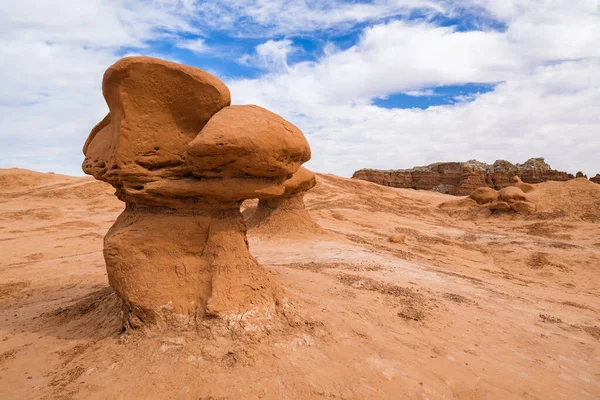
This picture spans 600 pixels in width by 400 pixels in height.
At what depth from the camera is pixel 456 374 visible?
3379 mm

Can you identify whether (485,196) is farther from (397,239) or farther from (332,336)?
(332,336)

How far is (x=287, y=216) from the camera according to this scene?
32.1 feet

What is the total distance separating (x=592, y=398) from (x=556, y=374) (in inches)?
14.3

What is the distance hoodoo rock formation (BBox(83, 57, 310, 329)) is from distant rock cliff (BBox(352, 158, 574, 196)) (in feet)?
109

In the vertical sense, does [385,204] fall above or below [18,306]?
above

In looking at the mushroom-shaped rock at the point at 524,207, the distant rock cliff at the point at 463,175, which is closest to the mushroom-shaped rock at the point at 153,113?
the mushroom-shaped rock at the point at 524,207

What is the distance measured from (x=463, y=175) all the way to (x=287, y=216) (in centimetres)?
2948

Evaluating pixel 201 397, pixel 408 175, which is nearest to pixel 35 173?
pixel 201 397

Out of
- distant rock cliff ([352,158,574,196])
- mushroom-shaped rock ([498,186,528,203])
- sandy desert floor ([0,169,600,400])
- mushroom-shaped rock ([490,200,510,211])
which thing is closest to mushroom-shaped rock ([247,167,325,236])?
sandy desert floor ([0,169,600,400])

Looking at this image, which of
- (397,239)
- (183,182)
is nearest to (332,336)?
(183,182)

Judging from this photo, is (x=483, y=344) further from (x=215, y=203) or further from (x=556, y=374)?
(x=215, y=203)

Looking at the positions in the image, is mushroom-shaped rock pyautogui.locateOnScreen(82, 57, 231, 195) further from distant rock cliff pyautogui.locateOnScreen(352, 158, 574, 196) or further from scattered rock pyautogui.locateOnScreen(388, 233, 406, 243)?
distant rock cliff pyautogui.locateOnScreen(352, 158, 574, 196)

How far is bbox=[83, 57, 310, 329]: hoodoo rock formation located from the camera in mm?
3463

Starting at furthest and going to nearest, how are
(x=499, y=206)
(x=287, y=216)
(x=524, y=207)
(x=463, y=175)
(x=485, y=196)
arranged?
1. (x=463, y=175)
2. (x=485, y=196)
3. (x=499, y=206)
4. (x=524, y=207)
5. (x=287, y=216)
